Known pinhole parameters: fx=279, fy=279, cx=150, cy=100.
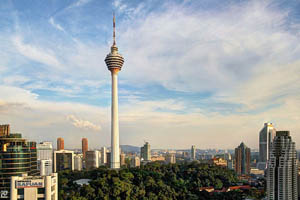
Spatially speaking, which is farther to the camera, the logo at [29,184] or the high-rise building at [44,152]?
the high-rise building at [44,152]

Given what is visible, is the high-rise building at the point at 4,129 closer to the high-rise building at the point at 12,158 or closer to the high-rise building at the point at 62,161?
the high-rise building at the point at 12,158

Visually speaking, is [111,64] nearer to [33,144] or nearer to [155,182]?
[33,144]

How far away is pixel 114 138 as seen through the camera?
6531cm

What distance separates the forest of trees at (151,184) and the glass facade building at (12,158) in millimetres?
5278

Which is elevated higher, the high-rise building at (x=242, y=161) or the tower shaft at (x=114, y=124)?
the tower shaft at (x=114, y=124)

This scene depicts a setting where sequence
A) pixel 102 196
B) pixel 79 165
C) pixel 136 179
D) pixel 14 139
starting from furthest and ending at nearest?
pixel 79 165
pixel 136 179
pixel 14 139
pixel 102 196

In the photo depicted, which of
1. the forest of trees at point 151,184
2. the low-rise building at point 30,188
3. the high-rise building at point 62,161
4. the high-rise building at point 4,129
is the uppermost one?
the high-rise building at point 4,129

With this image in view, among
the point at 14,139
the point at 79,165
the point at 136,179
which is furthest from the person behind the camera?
the point at 79,165

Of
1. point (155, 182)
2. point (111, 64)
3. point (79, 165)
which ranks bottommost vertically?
point (79, 165)

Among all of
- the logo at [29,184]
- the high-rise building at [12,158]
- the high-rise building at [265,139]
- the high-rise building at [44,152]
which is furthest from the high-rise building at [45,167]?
the high-rise building at [265,139]

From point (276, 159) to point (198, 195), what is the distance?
41.5ft

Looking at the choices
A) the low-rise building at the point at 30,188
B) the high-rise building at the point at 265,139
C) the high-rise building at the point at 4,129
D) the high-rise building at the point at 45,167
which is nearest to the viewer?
the low-rise building at the point at 30,188

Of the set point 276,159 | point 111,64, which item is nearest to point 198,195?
point 276,159

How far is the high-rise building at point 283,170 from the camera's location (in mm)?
37219
